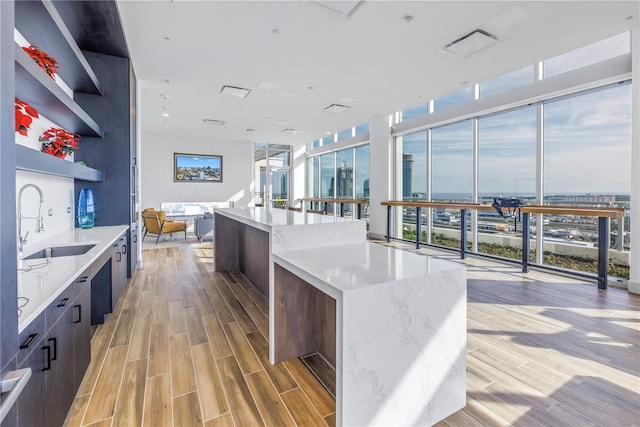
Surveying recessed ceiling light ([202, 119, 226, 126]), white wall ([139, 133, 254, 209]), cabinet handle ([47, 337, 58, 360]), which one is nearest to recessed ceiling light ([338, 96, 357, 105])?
recessed ceiling light ([202, 119, 226, 126])

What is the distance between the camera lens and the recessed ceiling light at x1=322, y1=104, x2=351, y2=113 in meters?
6.38

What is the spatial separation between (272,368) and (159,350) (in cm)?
96

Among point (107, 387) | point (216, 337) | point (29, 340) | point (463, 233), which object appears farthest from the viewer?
point (463, 233)

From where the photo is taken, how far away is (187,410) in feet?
5.62

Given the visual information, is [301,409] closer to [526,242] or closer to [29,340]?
[29,340]

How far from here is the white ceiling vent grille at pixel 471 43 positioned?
348 cm

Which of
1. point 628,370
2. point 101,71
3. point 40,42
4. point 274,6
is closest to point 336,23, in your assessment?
point 274,6

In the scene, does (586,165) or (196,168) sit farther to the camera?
(196,168)

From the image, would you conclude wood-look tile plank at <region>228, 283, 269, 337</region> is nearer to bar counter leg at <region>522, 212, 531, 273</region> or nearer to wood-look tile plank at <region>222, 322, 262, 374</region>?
wood-look tile plank at <region>222, 322, 262, 374</region>

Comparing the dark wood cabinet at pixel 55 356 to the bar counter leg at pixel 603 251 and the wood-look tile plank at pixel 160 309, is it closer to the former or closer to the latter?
the wood-look tile plank at pixel 160 309

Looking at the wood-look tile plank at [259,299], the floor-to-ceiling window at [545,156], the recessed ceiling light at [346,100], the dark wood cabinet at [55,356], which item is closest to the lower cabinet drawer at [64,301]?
the dark wood cabinet at [55,356]

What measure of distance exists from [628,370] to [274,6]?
13.5 ft

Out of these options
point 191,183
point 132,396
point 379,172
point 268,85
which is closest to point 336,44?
point 268,85

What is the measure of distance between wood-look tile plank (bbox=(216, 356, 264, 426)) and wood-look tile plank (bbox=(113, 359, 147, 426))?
47 centimetres
